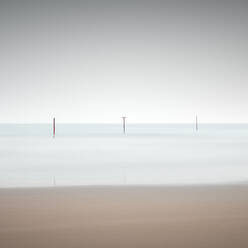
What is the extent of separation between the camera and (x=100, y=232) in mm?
3664

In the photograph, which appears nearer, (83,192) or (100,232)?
(100,232)

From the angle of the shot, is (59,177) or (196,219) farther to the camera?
(59,177)

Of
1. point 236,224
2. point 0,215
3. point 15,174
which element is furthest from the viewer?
point 15,174

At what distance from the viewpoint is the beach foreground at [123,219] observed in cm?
346

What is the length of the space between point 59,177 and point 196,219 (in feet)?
16.9

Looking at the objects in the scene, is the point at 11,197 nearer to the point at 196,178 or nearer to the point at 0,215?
the point at 0,215

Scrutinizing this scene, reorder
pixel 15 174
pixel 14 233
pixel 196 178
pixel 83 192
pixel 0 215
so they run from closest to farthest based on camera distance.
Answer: pixel 14 233 → pixel 0 215 → pixel 83 192 → pixel 196 178 → pixel 15 174

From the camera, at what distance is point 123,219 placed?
409 centimetres

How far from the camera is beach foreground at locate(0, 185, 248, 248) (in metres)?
3.46

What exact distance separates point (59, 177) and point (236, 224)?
5571 millimetres

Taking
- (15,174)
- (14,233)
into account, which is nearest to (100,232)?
(14,233)

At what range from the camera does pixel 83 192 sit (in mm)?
5984

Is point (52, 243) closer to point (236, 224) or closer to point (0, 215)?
point (0, 215)

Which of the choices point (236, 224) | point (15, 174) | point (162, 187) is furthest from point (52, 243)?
point (15, 174)
